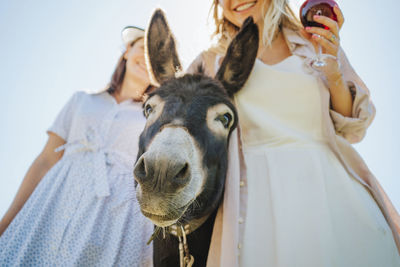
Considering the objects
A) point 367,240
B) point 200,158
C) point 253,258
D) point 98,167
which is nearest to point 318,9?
point 200,158

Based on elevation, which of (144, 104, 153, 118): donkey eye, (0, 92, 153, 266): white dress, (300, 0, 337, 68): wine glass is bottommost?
(0, 92, 153, 266): white dress

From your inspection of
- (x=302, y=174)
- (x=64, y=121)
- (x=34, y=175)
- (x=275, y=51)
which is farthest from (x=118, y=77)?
(x=302, y=174)

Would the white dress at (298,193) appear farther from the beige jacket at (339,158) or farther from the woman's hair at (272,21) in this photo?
the woman's hair at (272,21)

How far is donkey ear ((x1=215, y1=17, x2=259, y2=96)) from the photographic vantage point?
1947 millimetres

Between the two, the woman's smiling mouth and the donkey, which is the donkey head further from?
the woman's smiling mouth

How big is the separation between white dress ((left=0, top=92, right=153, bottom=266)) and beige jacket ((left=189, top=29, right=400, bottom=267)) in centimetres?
76

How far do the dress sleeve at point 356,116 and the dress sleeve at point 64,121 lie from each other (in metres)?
2.92

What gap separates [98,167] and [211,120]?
1361mm

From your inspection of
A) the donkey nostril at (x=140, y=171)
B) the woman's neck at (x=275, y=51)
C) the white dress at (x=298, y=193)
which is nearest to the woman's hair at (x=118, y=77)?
the woman's neck at (x=275, y=51)

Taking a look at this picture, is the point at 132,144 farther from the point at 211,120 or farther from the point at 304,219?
the point at 304,219

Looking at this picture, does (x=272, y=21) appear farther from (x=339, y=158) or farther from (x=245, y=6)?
(x=339, y=158)

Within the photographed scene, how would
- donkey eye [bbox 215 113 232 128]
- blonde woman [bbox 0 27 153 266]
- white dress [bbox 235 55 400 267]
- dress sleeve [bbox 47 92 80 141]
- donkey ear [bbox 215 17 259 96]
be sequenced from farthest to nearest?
dress sleeve [bbox 47 92 80 141] < donkey ear [bbox 215 17 259 96] < blonde woman [bbox 0 27 153 266] < donkey eye [bbox 215 113 232 128] < white dress [bbox 235 55 400 267]

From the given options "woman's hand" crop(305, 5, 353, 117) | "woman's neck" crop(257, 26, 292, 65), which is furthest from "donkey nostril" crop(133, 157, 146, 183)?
"woman's neck" crop(257, 26, 292, 65)

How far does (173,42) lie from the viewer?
2152mm
